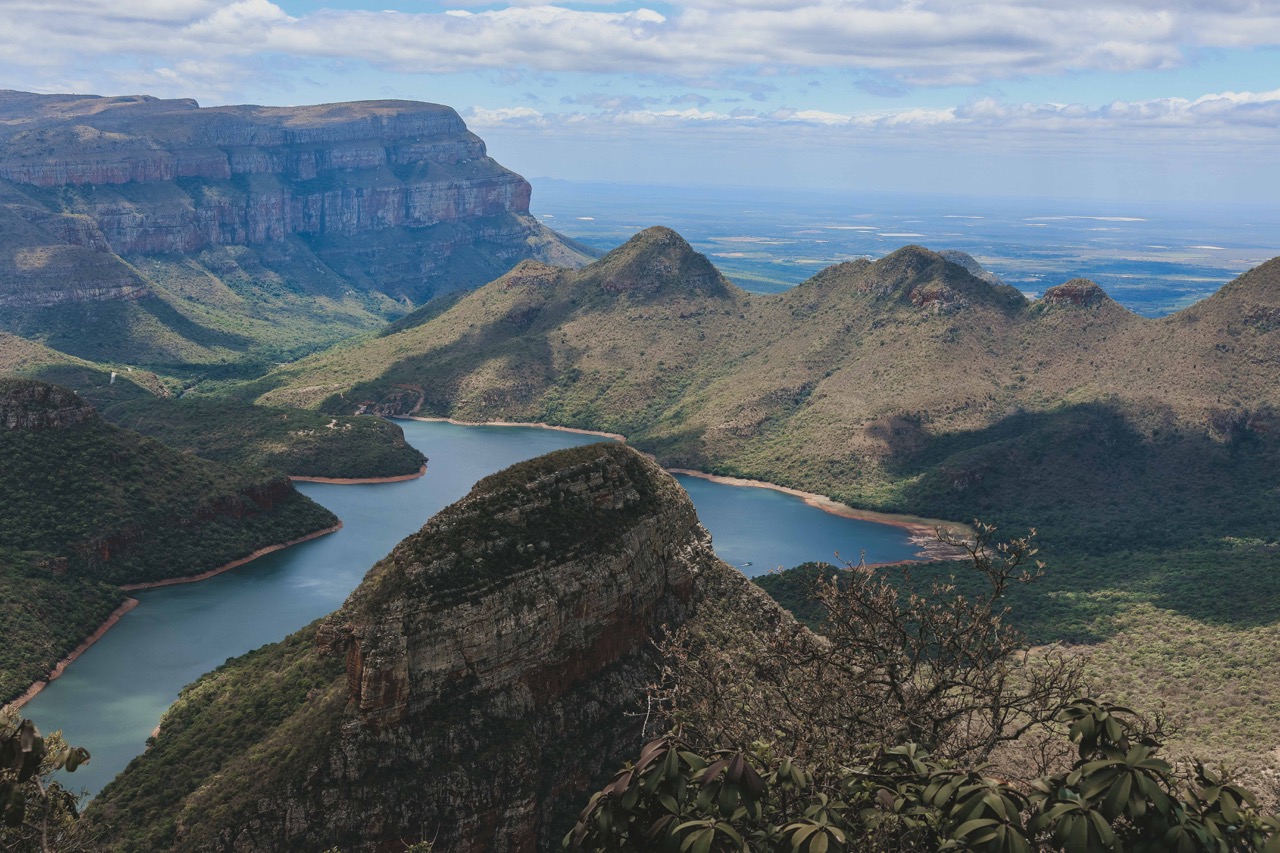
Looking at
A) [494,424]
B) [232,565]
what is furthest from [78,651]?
[494,424]

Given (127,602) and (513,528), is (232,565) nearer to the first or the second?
(127,602)

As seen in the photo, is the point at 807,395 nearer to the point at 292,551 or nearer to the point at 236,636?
the point at 292,551

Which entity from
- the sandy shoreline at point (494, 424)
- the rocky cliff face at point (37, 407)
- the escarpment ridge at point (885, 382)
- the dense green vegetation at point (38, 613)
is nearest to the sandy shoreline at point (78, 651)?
the dense green vegetation at point (38, 613)

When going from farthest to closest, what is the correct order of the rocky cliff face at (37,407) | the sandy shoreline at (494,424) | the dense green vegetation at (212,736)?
the sandy shoreline at (494,424) → the rocky cliff face at (37,407) → the dense green vegetation at (212,736)

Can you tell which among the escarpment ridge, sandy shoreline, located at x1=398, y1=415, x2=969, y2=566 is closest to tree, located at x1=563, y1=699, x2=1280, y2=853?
sandy shoreline, located at x1=398, y1=415, x2=969, y2=566

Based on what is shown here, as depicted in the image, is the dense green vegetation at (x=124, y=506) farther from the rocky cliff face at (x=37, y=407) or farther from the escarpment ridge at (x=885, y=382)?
the escarpment ridge at (x=885, y=382)

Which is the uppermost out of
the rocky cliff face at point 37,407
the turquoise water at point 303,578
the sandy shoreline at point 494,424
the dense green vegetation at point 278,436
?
the rocky cliff face at point 37,407
